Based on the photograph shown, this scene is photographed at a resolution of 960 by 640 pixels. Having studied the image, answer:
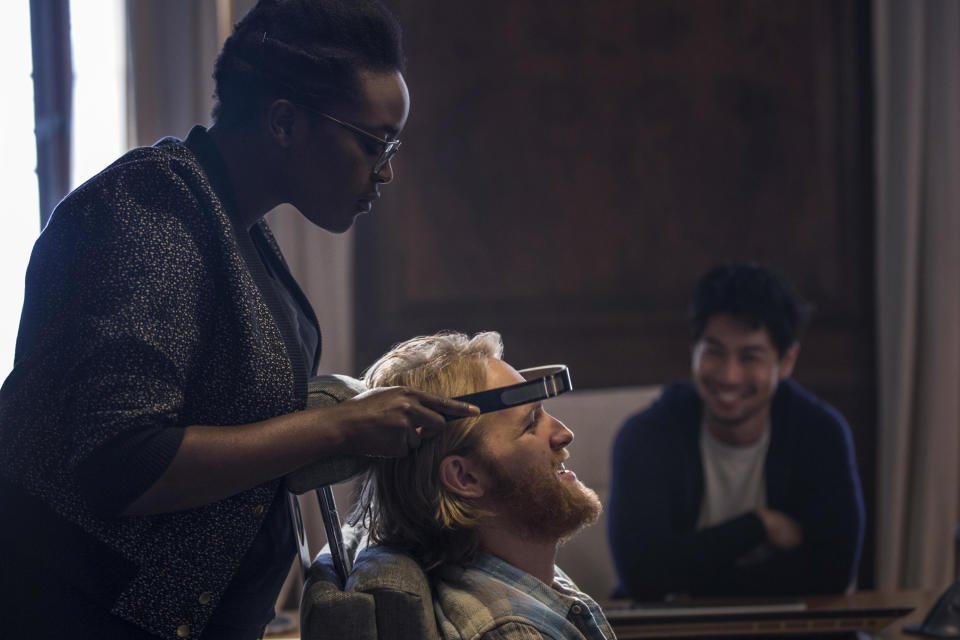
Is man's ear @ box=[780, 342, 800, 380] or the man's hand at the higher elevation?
man's ear @ box=[780, 342, 800, 380]

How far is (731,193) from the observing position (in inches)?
160

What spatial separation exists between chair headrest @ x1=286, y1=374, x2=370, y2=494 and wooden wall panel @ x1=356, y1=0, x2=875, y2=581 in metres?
2.69

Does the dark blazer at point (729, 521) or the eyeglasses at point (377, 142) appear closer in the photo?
the eyeglasses at point (377, 142)

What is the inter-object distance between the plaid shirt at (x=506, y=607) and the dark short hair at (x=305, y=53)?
2.53 feet

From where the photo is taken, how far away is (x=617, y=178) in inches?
160

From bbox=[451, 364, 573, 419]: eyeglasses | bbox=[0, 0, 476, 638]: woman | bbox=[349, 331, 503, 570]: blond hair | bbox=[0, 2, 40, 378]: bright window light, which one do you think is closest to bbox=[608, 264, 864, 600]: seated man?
bbox=[349, 331, 503, 570]: blond hair

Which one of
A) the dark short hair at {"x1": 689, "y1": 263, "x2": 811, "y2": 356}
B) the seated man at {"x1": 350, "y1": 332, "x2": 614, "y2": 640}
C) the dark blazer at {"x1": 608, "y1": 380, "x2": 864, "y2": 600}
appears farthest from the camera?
the dark short hair at {"x1": 689, "y1": 263, "x2": 811, "y2": 356}

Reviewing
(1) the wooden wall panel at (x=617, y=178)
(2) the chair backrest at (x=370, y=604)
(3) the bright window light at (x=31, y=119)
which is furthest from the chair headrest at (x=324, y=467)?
(1) the wooden wall panel at (x=617, y=178)

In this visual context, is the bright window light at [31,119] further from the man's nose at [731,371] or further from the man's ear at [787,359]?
the man's ear at [787,359]

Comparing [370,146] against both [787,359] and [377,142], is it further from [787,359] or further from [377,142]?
[787,359]

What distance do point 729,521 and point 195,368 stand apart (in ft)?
6.62

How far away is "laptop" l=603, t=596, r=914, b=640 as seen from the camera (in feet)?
6.43

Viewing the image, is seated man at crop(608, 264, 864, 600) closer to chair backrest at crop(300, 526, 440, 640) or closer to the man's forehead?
the man's forehead

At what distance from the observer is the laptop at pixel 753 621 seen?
1.96m
